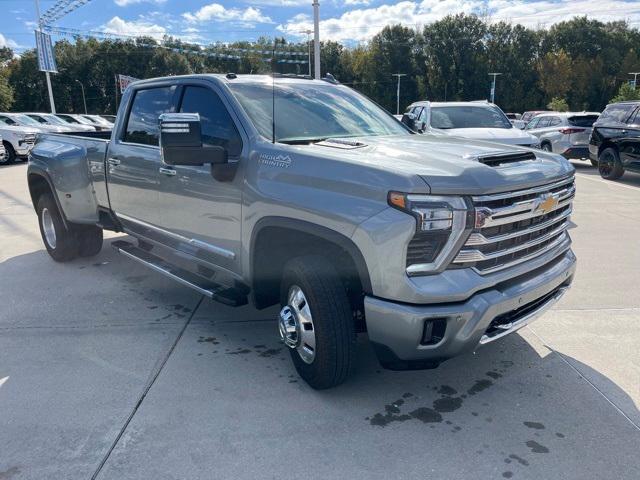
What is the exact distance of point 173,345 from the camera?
13.1 feet

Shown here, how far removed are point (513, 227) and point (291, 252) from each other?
1.37m

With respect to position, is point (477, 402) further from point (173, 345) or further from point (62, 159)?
point (62, 159)

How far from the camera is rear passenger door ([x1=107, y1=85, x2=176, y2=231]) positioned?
4457 mm

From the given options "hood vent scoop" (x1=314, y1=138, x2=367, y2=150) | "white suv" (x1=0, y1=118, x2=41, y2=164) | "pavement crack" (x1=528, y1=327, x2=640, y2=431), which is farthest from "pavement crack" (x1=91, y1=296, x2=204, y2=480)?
"white suv" (x1=0, y1=118, x2=41, y2=164)

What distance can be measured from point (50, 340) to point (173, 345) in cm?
A: 98

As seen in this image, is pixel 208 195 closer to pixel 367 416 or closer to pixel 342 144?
pixel 342 144

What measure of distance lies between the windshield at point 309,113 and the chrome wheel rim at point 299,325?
1.04 metres

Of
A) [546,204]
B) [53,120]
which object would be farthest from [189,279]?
[53,120]

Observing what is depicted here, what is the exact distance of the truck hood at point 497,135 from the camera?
31.3 feet

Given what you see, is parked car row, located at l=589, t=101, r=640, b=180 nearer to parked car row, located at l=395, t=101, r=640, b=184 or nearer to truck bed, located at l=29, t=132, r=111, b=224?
parked car row, located at l=395, t=101, r=640, b=184

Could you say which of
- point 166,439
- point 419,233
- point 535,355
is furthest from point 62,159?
point 535,355

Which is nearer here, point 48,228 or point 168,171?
point 168,171

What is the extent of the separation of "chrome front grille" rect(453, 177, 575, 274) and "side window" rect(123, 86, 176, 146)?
281cm

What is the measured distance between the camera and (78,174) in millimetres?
5633
